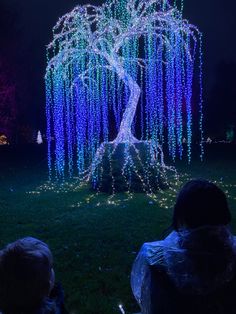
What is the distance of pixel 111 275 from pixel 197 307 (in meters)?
2.66

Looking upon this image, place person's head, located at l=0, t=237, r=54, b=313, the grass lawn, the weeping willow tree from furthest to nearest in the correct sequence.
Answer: the weeping willow tree
the grass lawn
person's head, located at l=0, t=237, r=54, b=313

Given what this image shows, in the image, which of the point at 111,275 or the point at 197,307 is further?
the point at 111,275

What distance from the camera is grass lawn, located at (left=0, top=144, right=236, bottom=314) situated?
13.1ft

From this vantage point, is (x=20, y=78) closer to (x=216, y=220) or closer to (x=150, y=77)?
(x=150, y=77)

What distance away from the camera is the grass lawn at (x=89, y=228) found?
3.99 metres

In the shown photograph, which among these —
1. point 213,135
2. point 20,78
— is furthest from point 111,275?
point 213,135

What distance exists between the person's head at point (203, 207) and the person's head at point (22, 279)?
675 millimetres

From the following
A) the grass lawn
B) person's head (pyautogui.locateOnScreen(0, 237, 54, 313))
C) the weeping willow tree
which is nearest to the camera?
person's head (pyautogui.locateOnScreen(0, 237, 54, 313))

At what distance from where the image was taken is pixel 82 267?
466 centimetres

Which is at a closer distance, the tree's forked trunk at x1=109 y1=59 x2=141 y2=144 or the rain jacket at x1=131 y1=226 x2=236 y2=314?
the rain jacket at x1=131 y1=226 x2=236 y2=314

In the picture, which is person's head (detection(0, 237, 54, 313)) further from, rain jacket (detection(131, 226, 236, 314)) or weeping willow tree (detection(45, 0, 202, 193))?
weeping willow tree (detection(45, 0, 202, 193))

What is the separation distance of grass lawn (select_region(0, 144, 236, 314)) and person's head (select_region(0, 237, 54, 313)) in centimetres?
195

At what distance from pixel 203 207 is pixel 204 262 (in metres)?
0.24

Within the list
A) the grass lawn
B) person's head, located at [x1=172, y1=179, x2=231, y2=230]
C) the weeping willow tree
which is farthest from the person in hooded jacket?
the weeping willow tree
